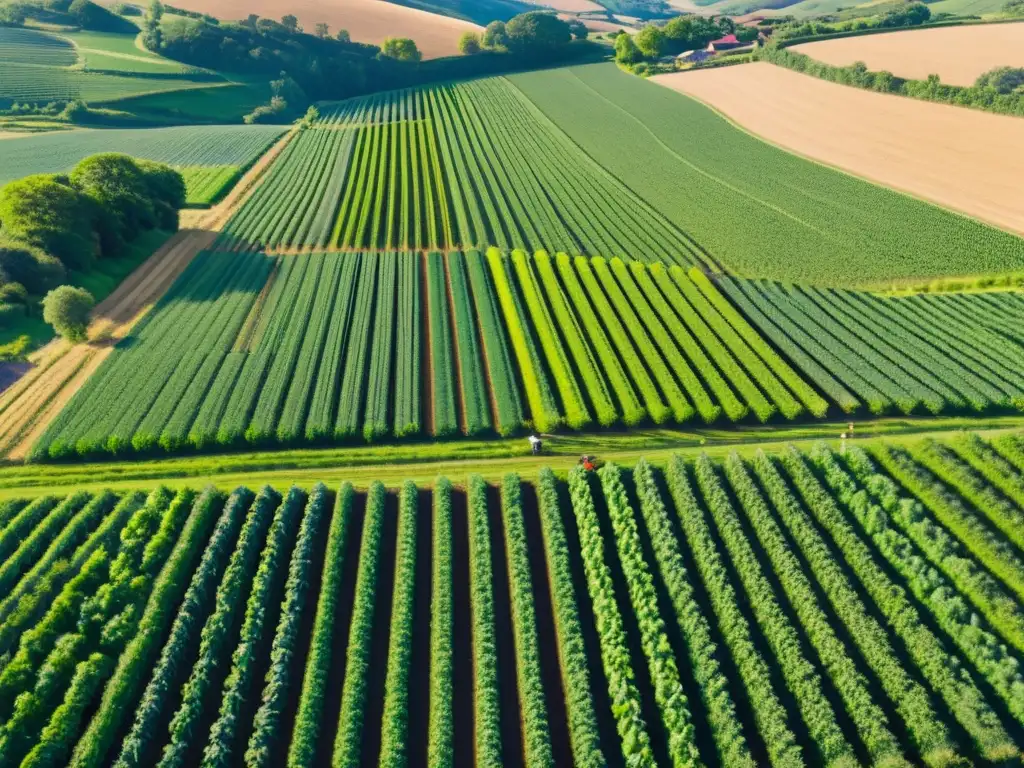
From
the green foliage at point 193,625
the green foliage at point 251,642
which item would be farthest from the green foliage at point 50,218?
the green foliage at point 251,642

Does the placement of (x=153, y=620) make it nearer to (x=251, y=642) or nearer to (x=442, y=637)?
(x=251, y=642)

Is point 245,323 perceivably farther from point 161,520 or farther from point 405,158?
point 405,158

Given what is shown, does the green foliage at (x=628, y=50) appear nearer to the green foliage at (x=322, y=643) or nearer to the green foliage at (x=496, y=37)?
the green foliage at (x=496, y=37)

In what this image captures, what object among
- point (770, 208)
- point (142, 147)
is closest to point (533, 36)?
point (142, 147)

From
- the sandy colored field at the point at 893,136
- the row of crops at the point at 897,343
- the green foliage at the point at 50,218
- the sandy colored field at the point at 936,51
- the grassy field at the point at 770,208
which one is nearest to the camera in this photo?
the row of crops at the point at 897,343

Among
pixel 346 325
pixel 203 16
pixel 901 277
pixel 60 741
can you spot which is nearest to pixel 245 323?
pixel 346 325

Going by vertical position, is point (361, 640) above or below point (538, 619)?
above
